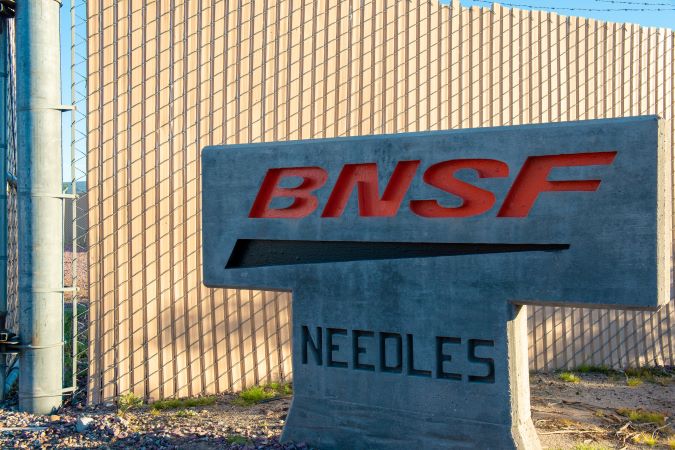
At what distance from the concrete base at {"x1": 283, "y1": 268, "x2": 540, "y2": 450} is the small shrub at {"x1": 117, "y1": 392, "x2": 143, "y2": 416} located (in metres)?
1.72

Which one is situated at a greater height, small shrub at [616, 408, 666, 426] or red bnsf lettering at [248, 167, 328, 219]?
red bnsf lettering at [248, 167, 328, 219]

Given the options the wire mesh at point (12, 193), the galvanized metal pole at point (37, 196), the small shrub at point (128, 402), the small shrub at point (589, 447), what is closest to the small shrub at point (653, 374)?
the small shrub at point (589, 447)

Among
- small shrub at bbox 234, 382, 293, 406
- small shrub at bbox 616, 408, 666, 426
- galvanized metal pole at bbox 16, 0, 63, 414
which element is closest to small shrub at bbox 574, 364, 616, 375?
small shrub at bbox 616, 408, 666, 426

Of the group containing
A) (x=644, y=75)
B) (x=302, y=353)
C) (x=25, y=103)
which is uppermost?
(x=644, y=75)

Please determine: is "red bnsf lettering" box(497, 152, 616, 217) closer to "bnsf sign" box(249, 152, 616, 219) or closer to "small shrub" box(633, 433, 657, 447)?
"bnsf sign" box(249, 152, 616, 219)

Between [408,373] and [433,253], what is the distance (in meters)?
0.81

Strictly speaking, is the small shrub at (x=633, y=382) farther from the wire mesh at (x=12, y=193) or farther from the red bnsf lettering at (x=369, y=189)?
the wire mesh at (x=12, y=193)

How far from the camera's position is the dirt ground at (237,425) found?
5.03 m

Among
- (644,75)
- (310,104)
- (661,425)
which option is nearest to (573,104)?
(644,75)

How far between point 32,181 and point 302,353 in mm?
2696

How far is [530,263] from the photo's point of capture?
4.21 metres

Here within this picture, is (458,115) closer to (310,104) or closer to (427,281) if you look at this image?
(310,104)

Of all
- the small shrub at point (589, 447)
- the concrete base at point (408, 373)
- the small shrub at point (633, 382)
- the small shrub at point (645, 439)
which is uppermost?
the concrete base at point (408, 373)

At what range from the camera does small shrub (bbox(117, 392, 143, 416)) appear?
5.95 meters
